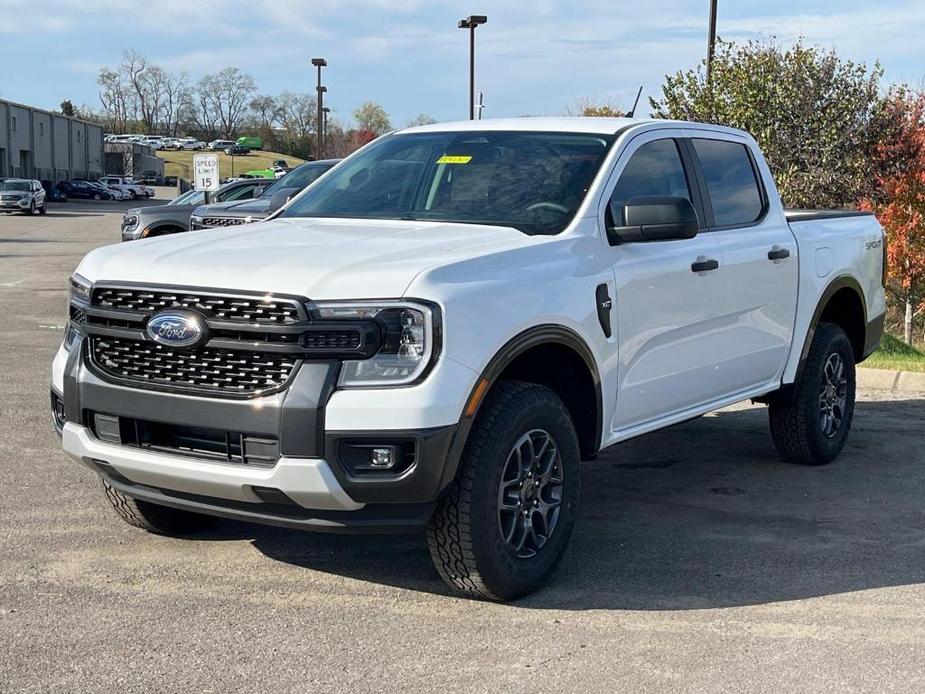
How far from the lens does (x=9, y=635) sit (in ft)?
14.2

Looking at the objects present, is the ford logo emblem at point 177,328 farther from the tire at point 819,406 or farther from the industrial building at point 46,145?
the industrial building at point 46,145

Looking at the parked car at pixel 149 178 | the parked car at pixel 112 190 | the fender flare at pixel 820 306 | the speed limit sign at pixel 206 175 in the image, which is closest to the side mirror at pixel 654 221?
the fender flare at pixel 820 306

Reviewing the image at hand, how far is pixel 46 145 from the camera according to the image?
3342 inches

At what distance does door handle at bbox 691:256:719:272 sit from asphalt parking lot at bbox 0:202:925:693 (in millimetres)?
1234

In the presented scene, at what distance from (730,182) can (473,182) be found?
1.65 meters

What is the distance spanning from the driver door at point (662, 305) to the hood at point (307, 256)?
603 mm

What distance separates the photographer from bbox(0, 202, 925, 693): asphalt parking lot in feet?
13.4

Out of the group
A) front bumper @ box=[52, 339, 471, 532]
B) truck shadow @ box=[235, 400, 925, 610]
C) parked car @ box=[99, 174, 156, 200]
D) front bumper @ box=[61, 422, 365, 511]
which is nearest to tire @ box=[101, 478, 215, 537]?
truck shadow @ box=[235, 400, 925, 610]

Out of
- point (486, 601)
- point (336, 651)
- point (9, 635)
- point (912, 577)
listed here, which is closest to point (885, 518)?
point (912, 577)

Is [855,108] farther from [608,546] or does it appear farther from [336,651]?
[336,651]

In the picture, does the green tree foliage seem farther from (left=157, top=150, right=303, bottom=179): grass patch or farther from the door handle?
(left=157, top=150, right=303, bottom=179): grass patch

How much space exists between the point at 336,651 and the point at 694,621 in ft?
4.41

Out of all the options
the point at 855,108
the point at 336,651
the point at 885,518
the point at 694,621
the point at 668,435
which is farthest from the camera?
the point at 855,108

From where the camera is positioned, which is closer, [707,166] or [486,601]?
[486,601]
